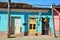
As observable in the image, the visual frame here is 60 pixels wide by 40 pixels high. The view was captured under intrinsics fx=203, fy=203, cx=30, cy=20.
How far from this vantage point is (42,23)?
26.2 meters

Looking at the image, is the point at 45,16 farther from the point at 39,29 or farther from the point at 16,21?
the point at 16,21

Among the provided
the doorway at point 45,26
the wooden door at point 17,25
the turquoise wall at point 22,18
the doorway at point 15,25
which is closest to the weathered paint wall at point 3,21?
the turquoise wall at point 22,18

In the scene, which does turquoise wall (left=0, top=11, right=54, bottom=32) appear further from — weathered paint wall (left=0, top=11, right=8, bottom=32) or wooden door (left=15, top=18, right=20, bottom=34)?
wooden door (left=15, top=18, right=20, bottom=34)

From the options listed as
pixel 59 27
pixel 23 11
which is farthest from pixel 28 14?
pixel 59 27

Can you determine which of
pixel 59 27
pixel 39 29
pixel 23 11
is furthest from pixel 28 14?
pixel 59 27


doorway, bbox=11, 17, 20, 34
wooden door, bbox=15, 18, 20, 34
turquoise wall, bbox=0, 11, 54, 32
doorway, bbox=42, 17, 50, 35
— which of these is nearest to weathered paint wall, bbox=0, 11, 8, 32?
turquoise wall, bbox=0, 11, 54, 32

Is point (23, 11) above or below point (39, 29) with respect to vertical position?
above

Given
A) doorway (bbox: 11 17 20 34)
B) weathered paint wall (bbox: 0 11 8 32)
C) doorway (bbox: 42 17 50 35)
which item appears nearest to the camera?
weathered paint wall (bbox: 0 11 8 32)

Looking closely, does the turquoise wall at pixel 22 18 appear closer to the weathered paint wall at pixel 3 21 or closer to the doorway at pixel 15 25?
the weathered paint wall at pixel 3 21

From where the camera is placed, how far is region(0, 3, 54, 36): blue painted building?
24828 mm

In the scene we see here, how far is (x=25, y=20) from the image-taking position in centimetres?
2541

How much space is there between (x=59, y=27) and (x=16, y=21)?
5.57 m

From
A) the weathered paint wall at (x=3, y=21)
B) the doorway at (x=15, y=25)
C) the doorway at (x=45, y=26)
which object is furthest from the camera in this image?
the doorway at (x=45, y=26)

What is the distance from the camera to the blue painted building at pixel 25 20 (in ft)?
81.5
